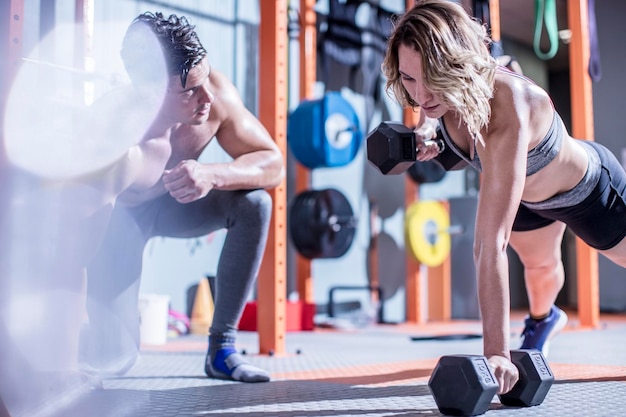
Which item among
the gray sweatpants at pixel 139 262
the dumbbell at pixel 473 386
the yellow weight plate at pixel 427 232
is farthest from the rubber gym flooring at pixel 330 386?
the yellow weight plate at pixel 427 232

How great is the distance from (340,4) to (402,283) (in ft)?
6.46

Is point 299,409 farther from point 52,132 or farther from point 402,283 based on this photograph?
point 402,283

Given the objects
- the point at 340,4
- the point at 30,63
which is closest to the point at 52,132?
the point at 30,63

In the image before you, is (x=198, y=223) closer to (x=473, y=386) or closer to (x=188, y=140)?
(x=188, y=140)

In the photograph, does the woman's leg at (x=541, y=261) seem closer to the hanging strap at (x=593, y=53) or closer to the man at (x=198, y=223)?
the man at (x=198, y=223)

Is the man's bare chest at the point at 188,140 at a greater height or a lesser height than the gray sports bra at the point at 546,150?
greater

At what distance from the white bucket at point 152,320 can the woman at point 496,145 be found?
62.9 inches

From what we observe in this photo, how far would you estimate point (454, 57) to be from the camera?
132cm

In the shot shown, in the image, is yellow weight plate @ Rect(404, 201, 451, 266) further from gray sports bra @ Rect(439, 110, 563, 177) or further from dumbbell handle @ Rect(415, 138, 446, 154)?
gray sports bra @ Rect(439, 110, 563, 177)

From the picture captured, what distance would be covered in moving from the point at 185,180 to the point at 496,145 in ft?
2.14

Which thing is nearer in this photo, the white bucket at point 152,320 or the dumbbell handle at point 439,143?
the dumbbell handle at point 439,143

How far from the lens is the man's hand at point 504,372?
1.26 metres

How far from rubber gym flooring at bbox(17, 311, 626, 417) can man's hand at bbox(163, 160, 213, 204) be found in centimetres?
44

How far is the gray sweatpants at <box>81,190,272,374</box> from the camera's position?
182 centimetres
